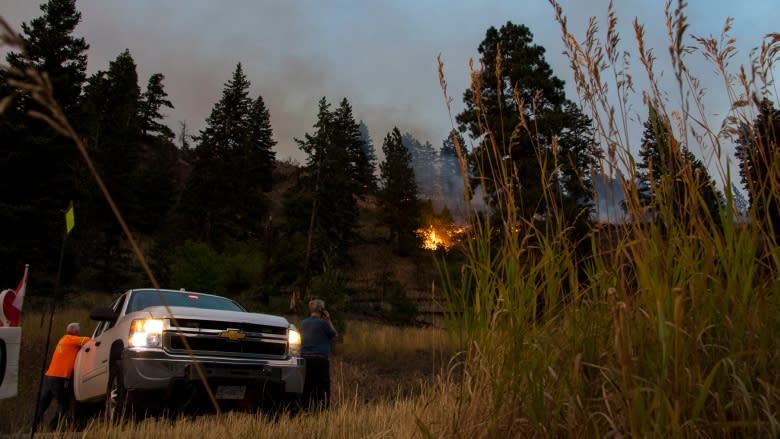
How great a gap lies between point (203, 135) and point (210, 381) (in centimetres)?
5818

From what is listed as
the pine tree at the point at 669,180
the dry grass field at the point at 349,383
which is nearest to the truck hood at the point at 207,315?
the dry grass field at the point at 349,383

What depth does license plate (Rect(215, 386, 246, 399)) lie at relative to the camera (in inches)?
255

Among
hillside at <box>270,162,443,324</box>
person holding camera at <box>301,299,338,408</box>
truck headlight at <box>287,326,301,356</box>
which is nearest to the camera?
truck headlight at <box>287,326,301,356</box>

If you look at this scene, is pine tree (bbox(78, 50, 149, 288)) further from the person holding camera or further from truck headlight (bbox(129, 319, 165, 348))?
truck headlight (bbox(129, 319, 165, 348))

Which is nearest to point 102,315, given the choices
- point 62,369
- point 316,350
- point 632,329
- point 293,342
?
point 293,342

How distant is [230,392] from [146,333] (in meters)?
1.07

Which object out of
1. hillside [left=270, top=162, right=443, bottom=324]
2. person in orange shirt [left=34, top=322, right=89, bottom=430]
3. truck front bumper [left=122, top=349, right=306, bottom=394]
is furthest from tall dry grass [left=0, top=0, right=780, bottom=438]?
hillside [left=270, top=162, right=443, bottom=324]

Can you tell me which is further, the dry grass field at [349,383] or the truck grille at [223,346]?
the truck grille at [223,346]

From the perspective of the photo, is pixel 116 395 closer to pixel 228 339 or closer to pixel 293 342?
pixel 228 339

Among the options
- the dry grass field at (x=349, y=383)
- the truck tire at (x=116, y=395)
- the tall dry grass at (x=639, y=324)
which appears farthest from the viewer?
the truck tire at (x=116, y=395)

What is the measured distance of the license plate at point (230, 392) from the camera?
255 inches

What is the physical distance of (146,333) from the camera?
6484mm

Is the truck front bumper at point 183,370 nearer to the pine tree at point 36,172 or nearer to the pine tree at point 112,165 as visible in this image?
the pine tree at point 36,172

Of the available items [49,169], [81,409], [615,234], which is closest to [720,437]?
[615,234]
